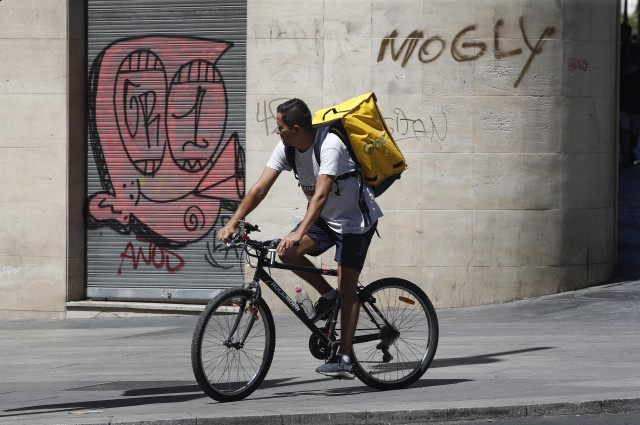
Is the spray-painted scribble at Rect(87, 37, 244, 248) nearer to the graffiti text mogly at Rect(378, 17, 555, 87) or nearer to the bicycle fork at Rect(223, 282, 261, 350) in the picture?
the graffiti text mogly at Rect(378, 17, 555, 87)

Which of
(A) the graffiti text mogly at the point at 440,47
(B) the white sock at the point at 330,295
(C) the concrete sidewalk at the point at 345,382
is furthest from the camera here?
(A) the graffiti text mogly at the point at 440,47

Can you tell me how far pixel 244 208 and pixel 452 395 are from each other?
172 cm

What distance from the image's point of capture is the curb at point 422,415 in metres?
6.00

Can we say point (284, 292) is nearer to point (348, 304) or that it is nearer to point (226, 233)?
point (348, 304)

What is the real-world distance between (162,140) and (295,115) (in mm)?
5479

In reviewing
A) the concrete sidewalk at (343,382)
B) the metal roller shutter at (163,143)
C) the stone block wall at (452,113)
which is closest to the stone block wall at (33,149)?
the metal roller shutter at (163,143)

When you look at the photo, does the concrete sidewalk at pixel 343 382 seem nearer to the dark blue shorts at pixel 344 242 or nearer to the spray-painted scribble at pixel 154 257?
the spray-painted scribble at pixel 154 257

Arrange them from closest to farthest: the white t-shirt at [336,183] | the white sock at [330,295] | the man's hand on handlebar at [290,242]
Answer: the man's hand on handlebar at [290,242]
the white t-shirt at [336,183]
the white sock at [330,295]

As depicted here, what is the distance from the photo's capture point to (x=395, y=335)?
7.18m

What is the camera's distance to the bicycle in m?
6.44

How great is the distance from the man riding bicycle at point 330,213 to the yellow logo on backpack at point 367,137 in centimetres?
7

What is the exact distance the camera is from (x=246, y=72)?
458 inches

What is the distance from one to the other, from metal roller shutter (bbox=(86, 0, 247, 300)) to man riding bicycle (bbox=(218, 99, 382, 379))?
4.98 m

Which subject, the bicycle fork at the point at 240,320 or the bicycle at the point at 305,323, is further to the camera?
the bicycle fork at the point at 240,320
